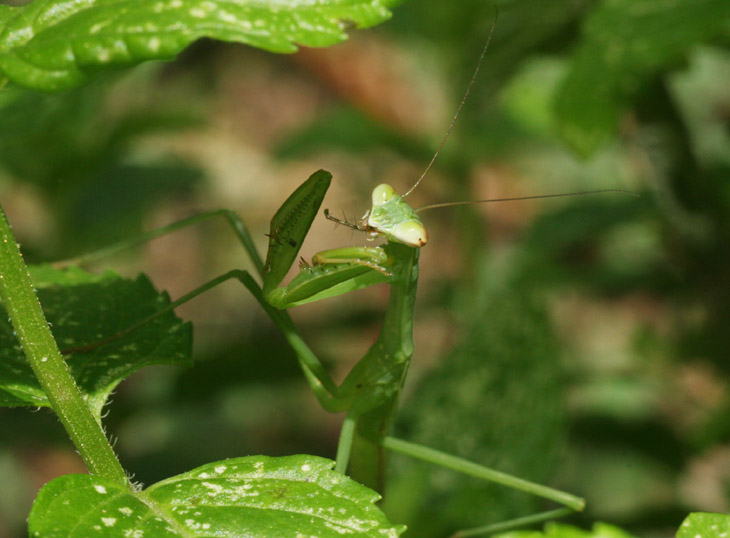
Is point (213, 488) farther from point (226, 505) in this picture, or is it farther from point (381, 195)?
point (381, 195)

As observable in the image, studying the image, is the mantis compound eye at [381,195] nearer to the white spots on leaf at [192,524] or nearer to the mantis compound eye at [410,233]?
the mantis compound eye at [410,233]

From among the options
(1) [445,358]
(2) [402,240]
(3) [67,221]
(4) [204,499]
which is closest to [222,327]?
(3) [67,221]

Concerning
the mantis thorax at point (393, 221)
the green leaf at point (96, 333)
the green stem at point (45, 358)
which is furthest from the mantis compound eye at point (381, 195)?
the green stem at point (45, 358)

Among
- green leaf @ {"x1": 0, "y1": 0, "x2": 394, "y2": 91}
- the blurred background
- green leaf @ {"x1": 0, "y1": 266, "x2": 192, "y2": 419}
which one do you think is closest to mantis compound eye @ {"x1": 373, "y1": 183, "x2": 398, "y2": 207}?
the blurred background

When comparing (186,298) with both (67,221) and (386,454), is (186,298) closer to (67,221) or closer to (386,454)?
(386,454)

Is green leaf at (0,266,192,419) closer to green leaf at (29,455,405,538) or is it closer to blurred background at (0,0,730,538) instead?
green leaf at (29,455,405,538)

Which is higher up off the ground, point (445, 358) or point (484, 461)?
point (445, 358)
